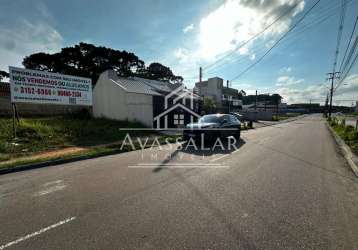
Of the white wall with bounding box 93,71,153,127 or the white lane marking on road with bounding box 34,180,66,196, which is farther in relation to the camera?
the white wall with bounding box 93,71,153,127

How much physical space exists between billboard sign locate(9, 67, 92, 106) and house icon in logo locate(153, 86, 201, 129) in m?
6.74

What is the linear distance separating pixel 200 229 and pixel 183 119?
19.3 meters

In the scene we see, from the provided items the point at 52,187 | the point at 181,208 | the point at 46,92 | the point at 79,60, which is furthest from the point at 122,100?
the point at 79,60

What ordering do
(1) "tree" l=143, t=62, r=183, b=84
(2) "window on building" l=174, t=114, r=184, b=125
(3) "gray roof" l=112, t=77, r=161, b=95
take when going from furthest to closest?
(1) "tree" l=143, t=62, r=183, b=84
(2) "window on building" l=174, t=114, r=184, b=125
(3) "gray roof" l=112, t=77, r=161, b=95

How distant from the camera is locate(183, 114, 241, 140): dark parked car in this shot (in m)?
10.8

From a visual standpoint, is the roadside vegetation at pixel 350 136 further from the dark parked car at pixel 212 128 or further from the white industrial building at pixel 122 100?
the white industrial building at pixel 122 100

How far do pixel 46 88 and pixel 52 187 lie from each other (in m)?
11.5

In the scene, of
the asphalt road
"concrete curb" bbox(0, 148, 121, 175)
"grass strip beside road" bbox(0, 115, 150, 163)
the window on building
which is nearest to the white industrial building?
the window on building

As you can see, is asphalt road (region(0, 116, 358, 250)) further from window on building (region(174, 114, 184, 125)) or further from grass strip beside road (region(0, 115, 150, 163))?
window on building (region(174, 114, 184, 125))

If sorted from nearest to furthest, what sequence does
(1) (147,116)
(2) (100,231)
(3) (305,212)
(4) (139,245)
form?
(4) (139,245)
(2) (100,231)
(3) (305,212)
(1) (147,116)

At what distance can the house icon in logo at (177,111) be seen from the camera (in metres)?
20.2

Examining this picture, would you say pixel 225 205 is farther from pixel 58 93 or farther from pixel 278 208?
pixel 58 93

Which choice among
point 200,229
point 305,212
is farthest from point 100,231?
point 305,212

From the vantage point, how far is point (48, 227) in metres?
3.08
